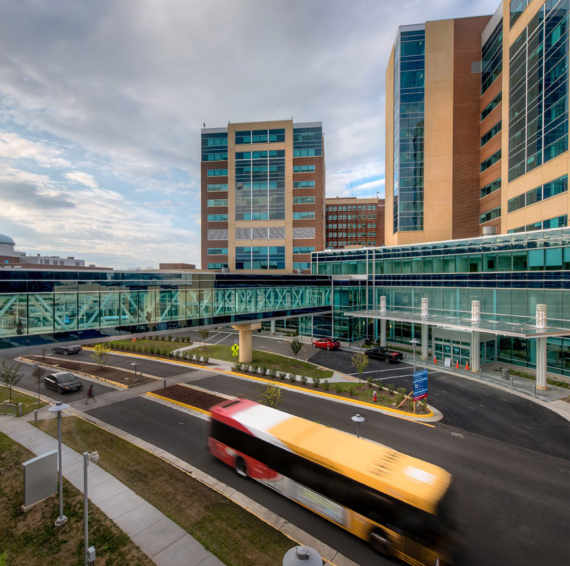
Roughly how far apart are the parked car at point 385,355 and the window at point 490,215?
23451 millimetres

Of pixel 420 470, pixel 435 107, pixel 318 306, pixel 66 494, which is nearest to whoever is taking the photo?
pixel 420 470

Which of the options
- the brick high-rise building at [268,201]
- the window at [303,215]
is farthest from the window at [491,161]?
the window at [303,215]

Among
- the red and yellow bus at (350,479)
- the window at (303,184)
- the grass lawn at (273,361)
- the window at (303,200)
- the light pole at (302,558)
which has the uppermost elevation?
the window at (303,184)

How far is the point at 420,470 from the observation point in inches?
400

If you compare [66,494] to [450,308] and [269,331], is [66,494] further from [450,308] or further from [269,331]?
[269,331]

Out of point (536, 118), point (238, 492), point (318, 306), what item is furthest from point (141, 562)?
point (536, 118)

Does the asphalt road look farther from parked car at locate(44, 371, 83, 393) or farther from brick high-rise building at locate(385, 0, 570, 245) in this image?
Answer: brick high-rise building at locate(385, 0, 570, 245)

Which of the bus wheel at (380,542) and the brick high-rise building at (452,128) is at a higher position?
the brick high-rise building at (452,128)

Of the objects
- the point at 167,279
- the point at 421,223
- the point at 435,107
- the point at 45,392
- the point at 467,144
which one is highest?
the point at 435,107

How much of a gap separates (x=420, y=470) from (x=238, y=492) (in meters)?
7.21

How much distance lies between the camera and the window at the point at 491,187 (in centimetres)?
4147

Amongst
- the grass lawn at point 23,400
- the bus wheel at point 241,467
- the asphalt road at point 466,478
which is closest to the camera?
the asphalt road at point 466,478

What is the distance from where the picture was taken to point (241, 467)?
13.9 m

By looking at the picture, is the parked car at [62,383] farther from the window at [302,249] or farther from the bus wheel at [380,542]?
the window at [302,249]
